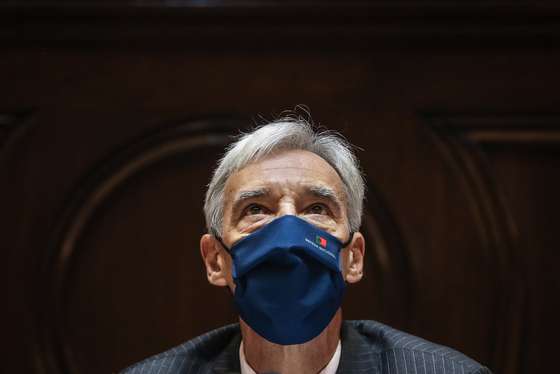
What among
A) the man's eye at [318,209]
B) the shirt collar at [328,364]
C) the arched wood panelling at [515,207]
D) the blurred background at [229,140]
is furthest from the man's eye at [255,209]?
the arched wood panelling at [515,207]

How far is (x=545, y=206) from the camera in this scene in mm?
2781

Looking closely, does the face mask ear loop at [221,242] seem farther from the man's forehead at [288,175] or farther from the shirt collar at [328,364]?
the shirt collar at [328,364]

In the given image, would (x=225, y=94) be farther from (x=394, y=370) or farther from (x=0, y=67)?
(x=394, y=370)

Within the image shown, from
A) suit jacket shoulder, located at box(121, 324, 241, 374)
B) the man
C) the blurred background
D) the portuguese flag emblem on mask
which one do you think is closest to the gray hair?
the man

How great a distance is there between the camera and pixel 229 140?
278cm

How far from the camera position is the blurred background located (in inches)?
109

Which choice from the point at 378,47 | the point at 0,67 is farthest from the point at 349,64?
the point at 0,67

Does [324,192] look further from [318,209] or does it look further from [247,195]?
[247,195]

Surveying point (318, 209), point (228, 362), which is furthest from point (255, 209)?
point (228, 362)

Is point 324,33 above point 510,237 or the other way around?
above

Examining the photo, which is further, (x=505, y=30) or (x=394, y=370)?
(x=505, y=30)

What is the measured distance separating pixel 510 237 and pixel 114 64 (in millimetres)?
1363

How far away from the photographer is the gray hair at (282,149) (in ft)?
6.90

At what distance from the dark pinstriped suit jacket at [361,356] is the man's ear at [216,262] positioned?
0.58 feet
